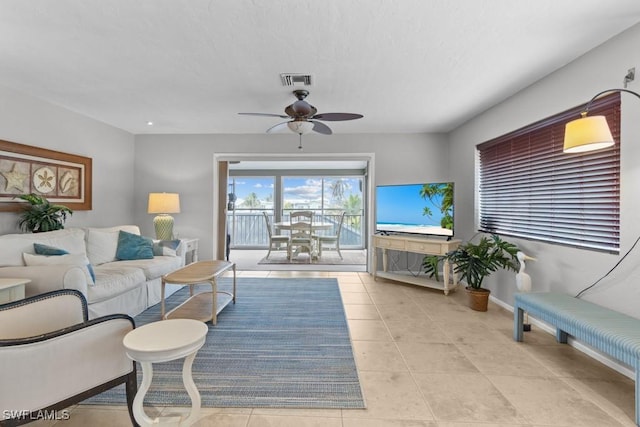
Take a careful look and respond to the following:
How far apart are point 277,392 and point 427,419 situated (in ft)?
2.81

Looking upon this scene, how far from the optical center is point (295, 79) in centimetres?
266

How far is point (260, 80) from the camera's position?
268 cm

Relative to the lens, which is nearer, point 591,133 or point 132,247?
point 591,133

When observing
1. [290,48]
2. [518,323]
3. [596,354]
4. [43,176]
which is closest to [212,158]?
[43,176]

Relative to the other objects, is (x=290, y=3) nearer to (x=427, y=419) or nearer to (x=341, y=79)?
(x=341, y=79)

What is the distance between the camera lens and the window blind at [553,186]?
2.09 meters

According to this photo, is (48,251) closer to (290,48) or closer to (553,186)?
(290,48)

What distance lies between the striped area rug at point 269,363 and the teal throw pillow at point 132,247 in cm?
73

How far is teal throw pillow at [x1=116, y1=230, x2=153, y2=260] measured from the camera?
3.46 meters

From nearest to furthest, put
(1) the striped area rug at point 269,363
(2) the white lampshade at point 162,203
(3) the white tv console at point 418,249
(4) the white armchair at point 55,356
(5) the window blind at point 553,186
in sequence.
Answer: (4) the white armchair at point 55,356
(1) the striped area rug at point 269,363
(5) the window blind at point 553,186
(3) the white tv console at point 418,249
(2) the white lampshade at point 162,203

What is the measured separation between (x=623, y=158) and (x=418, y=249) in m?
2.16

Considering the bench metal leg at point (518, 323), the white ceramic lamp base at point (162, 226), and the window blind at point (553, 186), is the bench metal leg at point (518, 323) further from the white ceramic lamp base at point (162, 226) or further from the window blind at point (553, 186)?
the white ceramic lamp base at point (162, 226)

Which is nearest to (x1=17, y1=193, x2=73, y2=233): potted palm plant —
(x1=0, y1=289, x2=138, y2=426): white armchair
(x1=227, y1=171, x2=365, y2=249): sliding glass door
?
(x1=0, y1=289, x2=138, y2=426): white armchair

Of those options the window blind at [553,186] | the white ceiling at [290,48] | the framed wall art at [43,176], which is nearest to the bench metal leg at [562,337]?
the window blind at [553,186]
